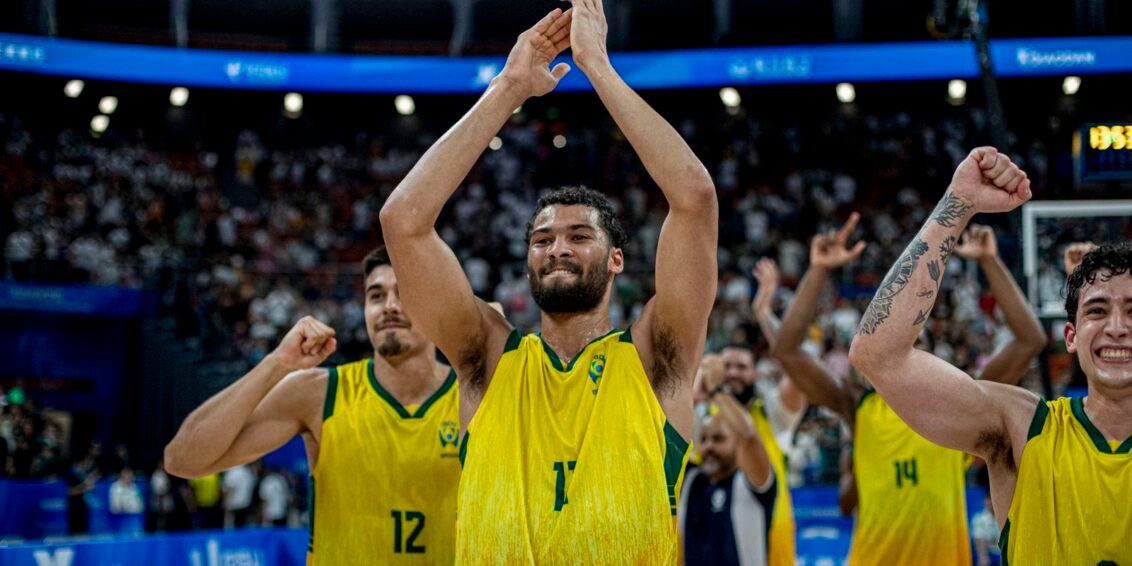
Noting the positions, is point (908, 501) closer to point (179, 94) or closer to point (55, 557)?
point (55, 557)

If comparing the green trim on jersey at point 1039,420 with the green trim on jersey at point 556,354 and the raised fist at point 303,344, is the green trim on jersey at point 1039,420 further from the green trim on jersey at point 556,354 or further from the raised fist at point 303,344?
the raised fist at point 303,344

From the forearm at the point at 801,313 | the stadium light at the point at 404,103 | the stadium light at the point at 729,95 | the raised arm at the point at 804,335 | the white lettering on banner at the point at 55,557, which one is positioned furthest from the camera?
the stadium light at the point at 404,103

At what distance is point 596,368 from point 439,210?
776mm

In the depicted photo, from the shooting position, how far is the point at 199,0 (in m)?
28.3

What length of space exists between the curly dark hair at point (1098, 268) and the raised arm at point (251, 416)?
280cm

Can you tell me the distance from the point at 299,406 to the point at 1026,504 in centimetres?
305

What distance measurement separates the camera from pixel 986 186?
365 cm

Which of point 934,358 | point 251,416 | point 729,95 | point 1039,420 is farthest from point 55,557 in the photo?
point 729,95

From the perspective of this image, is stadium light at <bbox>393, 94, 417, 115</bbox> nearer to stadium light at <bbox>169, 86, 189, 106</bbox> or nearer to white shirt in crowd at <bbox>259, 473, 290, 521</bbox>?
stadium light at <bbox>169, 86, 189, 106</bbox>

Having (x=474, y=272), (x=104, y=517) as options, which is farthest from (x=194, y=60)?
(x=104, y=517)

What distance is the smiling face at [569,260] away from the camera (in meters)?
3.92

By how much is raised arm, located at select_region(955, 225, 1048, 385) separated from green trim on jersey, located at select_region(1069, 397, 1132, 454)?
6.87 feet

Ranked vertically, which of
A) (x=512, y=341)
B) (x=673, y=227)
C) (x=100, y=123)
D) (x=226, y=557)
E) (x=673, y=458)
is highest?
(x=100, y=123)

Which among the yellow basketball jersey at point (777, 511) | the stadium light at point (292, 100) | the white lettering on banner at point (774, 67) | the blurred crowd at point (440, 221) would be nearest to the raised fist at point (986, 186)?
the yellow basketball jersey at point (777, 511)
